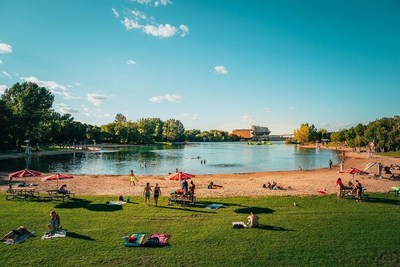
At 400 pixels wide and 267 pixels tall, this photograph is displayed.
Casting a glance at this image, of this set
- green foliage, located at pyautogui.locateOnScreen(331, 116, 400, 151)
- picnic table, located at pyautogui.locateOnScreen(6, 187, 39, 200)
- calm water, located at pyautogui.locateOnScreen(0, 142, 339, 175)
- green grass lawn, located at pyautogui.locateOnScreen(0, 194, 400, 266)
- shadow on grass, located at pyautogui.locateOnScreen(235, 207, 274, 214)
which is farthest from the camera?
green foliage, located at pyautogui.locateOnScreen(331, 116, 400, 151)

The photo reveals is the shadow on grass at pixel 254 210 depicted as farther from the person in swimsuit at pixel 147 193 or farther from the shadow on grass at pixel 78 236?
the shadow on grass at pixel 78 236

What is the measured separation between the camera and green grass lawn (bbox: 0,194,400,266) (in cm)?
1284

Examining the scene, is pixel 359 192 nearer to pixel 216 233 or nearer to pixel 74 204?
pixel 216 233

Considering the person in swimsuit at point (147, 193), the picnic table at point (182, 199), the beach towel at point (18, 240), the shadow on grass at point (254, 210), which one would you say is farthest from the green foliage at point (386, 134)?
the beach towel at point (18, 240)

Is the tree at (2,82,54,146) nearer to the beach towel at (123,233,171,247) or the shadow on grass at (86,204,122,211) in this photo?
the shadow on grass at (86,204,122,211)

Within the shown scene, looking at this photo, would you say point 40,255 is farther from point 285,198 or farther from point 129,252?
point 285,198

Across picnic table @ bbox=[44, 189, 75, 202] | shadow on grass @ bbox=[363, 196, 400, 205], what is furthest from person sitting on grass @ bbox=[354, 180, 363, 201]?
picnic table @ bbox=[44, 189, 75, 202]

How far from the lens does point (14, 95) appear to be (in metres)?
95.5

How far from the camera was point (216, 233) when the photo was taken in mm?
15867

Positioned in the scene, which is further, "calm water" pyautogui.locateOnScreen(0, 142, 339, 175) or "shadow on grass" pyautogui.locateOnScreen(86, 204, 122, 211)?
"calm water" pyautogui.locateOnScreen(0, 142, 339, 175)

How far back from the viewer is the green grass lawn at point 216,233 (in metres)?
12.8

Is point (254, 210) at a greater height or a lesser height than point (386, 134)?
lesser

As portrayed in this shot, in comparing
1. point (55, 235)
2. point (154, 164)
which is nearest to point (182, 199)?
point (55, 235)

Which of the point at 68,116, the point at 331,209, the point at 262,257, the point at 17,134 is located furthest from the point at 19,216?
the point at 68,116
